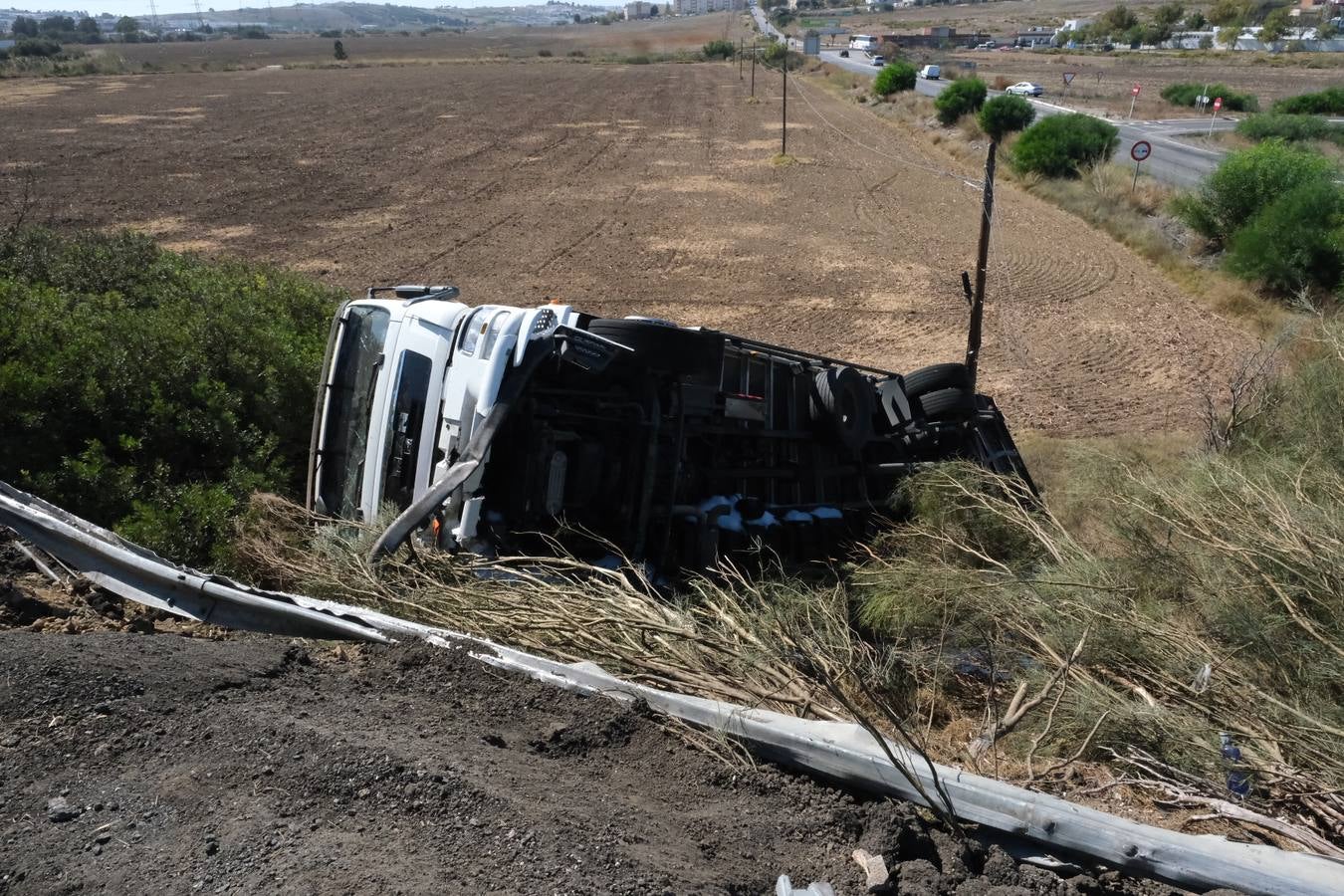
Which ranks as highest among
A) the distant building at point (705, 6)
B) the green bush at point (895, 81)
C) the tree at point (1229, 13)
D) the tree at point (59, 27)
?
the tree at point (59, 27)

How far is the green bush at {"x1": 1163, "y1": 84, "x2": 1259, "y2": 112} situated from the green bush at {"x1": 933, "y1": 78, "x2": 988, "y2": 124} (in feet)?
43.8

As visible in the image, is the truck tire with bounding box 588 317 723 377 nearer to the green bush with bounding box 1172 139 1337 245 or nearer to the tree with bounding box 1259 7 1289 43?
the green bush with bounding box 1172 139 1337 245

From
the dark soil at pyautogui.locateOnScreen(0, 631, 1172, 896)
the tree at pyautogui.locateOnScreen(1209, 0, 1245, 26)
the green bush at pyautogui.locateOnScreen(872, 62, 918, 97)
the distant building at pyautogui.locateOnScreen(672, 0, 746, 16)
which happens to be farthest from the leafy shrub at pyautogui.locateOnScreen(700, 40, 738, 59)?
the dark soil at pyautogui.locateOnScreen(0, 631, 1172, 896)

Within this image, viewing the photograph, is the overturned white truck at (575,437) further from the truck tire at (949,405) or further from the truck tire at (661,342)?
the truck tire at (949,405)

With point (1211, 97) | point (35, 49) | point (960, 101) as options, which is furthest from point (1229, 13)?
point (35, 49)

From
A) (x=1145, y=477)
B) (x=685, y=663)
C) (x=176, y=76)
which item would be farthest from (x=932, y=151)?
(x=176, y=76)

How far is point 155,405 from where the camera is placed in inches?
261

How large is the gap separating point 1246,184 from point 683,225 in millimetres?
10899

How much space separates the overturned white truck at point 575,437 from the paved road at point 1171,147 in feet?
70.6

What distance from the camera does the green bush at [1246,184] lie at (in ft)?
57.3

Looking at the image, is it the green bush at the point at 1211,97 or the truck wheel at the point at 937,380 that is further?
the green bush at the point at 1211,97

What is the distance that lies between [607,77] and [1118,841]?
65070 millimetres

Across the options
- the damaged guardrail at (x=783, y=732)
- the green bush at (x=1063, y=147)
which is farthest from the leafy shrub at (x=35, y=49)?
the damaged guardrail at (x=783, y=732)

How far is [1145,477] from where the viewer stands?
586 centimetres
